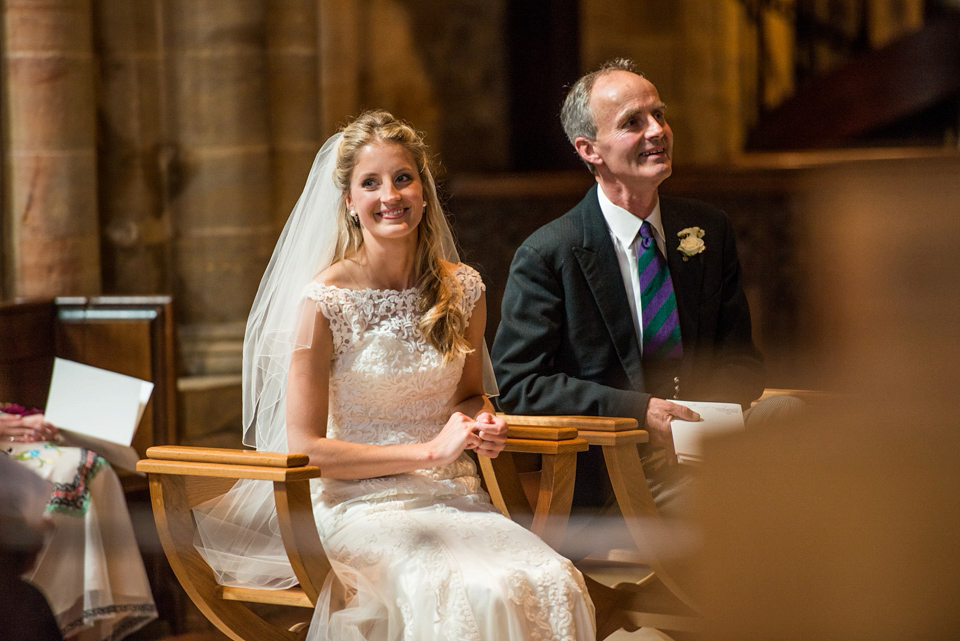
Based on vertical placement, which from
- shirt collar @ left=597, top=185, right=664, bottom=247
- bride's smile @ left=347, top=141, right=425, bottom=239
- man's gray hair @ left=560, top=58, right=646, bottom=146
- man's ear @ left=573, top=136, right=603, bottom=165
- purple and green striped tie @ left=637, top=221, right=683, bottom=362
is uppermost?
man's gray hair @ left=560, top=58, right=646, bottom=146

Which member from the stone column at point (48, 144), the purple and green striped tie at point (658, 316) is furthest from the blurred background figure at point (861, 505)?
the stone column at point (48, 144)

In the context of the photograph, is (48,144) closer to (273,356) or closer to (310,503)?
(273,356)

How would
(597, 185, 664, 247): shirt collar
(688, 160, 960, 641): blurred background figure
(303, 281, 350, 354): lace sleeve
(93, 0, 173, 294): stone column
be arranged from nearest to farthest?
(688, 160, 960, 641): blurred background figure < (303, 281, 350, 354): lace sleeve < (597, 185, 664, 247): shirt collar < (93, 0, 173, 294): stone column

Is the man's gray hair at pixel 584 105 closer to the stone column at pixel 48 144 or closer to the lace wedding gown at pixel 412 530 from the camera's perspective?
the lace wedding gown at pixel 412 530

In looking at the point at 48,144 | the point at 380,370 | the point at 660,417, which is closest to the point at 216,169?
the point at 48,144

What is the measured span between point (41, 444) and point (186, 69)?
2873 millimetres

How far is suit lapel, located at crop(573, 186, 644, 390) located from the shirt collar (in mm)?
35

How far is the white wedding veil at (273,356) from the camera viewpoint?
2.64 meters

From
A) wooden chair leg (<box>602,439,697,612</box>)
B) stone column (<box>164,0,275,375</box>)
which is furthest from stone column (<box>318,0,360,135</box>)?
wooden chair leg (<box>602,439,697,612</box>)

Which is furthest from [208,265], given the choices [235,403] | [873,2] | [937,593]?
[873,2]

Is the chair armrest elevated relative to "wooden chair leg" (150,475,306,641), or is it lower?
elevated

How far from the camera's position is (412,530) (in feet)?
7.91

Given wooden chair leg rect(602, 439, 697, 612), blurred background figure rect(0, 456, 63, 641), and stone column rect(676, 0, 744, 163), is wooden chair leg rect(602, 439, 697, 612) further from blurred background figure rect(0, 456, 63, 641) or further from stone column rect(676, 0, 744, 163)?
stone column rect(676, 0, 744, 163)

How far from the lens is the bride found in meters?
2.29
